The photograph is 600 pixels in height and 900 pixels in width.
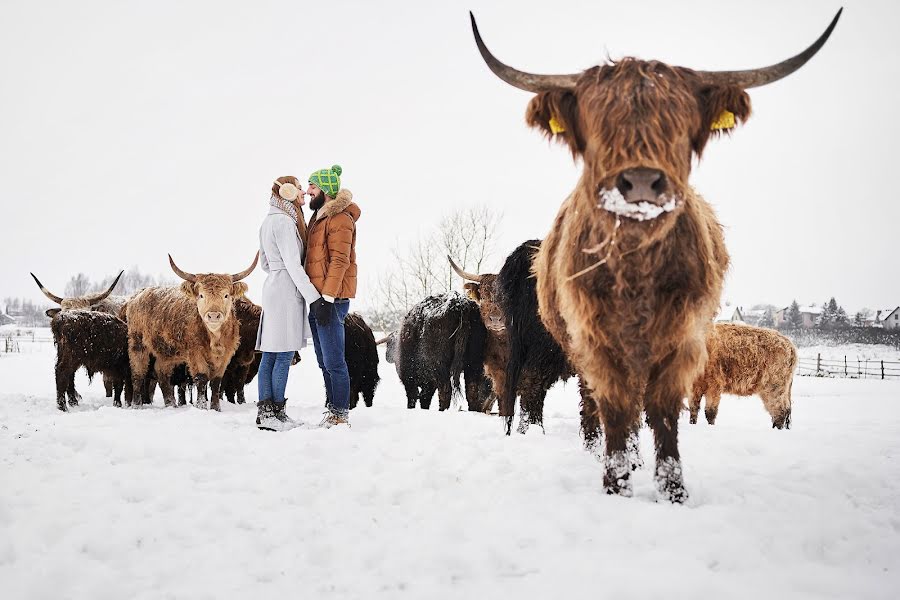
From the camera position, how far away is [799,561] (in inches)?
83.0

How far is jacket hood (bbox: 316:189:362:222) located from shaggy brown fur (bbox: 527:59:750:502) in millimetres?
2373

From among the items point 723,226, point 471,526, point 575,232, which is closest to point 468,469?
point 471,526

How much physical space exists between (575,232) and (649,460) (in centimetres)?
198

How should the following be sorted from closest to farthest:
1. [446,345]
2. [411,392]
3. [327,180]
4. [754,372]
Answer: [327,180]
[446,345]
[411,392]
[754,372]

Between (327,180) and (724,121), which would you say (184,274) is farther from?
(724,121)

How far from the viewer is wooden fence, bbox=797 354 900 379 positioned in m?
23.8

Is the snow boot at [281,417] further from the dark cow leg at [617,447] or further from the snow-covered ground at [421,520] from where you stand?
the dark cow leg at [617,447]

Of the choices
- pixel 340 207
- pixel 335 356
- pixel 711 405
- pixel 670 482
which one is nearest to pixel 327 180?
pixel 340 207

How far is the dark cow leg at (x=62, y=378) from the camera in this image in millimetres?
6875

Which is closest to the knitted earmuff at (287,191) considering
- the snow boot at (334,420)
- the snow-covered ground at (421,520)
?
the snow boot at (334,420)

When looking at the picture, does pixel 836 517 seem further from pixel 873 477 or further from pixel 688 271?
pixel 688 271

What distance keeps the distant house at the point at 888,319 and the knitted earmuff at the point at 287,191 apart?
30074 mm

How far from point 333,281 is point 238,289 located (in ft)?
9.90

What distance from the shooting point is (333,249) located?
479 cm
